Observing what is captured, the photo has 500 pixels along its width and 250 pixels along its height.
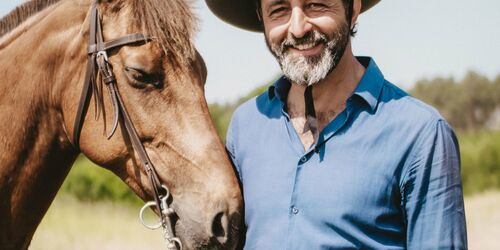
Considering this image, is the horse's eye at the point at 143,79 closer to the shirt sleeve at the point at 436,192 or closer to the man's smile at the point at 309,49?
the man's smile at the point at 309,49

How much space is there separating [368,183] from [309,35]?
2.53 ft

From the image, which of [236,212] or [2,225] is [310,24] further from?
[2,225]

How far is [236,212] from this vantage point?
279 cm

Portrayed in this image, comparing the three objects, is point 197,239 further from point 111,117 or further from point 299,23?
point 299,23

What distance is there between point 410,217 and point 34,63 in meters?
2.19

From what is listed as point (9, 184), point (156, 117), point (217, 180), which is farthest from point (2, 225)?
point (217, 180)

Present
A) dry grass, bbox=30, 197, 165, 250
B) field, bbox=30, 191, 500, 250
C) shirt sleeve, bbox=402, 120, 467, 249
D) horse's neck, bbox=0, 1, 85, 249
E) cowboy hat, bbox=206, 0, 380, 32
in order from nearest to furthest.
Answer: shirt sleeve, bbox=402, 120, 467, 249 → horse's neck, bbox=0, 1, 85, 249 → cowboy hat, bbox=206, 0, 380, 32 → dry grass, bbox=30, 197, 165, 250 → field, bbox=30, 191, 500, 250

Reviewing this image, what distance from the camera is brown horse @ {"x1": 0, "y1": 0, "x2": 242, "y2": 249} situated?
2895 mm

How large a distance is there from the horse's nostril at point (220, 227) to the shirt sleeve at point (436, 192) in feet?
2.89

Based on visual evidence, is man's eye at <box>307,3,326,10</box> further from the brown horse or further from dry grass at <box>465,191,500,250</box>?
dry grass at <box>465,191,500,250</box>

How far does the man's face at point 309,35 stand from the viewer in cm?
271

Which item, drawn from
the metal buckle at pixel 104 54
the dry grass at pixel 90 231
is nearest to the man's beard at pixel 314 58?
the metal buckle at pixel 104 54

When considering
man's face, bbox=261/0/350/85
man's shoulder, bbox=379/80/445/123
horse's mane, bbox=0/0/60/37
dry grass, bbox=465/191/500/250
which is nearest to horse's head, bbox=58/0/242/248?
horse's mane, bbox=0/0/60/37

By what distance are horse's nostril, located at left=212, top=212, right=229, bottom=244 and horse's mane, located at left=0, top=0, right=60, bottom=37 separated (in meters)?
1.68
